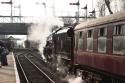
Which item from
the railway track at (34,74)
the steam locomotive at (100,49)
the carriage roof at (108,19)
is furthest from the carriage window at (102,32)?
the railway track at (34,74)

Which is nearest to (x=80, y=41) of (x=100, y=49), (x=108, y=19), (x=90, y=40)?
(x=90, y=40)

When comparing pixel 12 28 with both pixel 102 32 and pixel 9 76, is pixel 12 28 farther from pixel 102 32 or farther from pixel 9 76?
pixel 102 32

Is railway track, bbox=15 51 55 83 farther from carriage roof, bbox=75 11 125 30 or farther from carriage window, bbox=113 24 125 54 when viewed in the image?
carriage window, bbox=113 24 125 54

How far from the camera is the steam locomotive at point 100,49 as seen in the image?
40.5 ft

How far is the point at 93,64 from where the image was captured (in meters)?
15.4

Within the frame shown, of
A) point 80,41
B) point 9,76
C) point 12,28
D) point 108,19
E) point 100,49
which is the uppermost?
point 12,28

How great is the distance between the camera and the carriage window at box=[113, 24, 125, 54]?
1201cm

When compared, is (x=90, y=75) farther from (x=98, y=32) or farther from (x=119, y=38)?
(x=119, y=38)

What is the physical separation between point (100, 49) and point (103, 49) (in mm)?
404

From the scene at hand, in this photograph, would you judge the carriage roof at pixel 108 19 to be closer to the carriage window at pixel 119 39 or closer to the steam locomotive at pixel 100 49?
the steam locomotive at pixel 100 49

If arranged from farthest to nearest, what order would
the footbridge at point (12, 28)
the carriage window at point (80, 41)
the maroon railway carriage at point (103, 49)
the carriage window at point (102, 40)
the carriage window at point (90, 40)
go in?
the footbridge at point (12, 28) → the carriage window at point (80, 41) → the carriage window at point (90, 40) → the carriage window at point (102, 40) → the maroon railway carriage at point (103, 49)

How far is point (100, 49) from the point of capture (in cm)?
1432

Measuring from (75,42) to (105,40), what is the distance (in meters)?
5.85

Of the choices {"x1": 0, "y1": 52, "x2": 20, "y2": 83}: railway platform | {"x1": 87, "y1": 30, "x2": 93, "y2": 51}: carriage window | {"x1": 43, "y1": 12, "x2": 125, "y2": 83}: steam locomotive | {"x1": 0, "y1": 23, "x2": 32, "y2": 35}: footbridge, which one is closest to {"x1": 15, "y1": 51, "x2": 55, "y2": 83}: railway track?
{"x1": 0, "y1": 52, "x2": 20, "y2": 83}: railway platform
